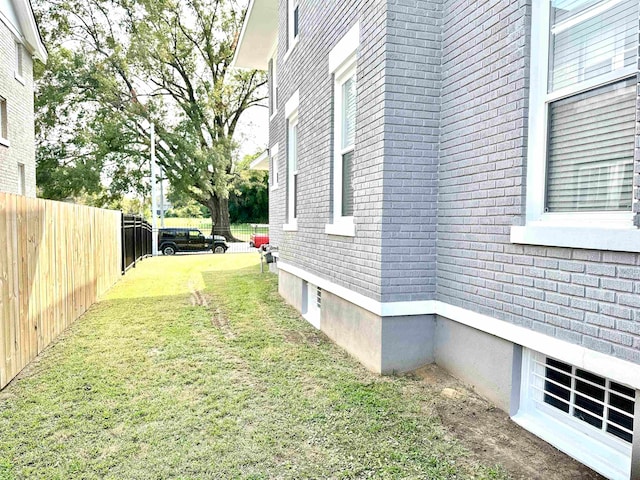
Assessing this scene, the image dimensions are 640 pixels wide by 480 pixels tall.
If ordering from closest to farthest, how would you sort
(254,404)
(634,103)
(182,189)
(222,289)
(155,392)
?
1. (634,103)
2. (254,404)
3. (155,392)
4. (222,289)
5. (182,189)

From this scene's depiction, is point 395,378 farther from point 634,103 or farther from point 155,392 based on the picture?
point 634,103

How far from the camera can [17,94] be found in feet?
51.6

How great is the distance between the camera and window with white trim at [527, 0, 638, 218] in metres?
2.76

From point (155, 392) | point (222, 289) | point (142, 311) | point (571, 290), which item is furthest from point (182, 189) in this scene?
point (571, 290)

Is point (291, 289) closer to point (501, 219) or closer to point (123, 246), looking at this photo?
point (501, 219)

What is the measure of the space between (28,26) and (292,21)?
1271 cm

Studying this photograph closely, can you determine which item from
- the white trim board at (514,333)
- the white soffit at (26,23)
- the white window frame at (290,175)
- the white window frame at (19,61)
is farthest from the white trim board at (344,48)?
the white window frame at (19,61)

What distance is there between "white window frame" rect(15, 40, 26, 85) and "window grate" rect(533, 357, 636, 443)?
18.7 m

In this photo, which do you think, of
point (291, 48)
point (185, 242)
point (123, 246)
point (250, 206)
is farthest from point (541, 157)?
point (250, 206)

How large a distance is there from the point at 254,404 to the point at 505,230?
251 centimetres

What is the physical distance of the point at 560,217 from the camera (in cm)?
315

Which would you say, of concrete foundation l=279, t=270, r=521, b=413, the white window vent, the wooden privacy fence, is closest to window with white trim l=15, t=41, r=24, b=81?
the wooden privacy fence

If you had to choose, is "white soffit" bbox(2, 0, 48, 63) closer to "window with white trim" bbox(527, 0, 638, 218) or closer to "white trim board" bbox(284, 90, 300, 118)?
"white trim board" bbox(284, 90, 300, 118)

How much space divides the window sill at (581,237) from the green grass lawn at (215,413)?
4.97 ft
